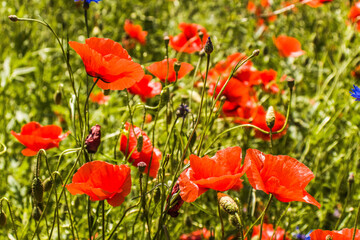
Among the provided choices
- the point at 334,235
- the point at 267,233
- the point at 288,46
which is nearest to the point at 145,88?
the point at 267,233

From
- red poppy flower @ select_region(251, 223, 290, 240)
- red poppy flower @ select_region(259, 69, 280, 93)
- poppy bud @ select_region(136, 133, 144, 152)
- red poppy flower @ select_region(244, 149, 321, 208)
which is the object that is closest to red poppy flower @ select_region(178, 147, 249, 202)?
red poppy flower @ select_region(244, 149, 321, 208)

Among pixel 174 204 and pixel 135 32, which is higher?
pixel 135 32

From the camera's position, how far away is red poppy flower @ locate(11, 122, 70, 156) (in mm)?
1044

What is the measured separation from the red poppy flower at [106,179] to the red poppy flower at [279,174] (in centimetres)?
24

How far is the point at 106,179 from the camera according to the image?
83cm

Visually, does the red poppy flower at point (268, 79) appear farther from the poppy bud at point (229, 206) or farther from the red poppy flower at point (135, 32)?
the poppy bud at point (229, 206)

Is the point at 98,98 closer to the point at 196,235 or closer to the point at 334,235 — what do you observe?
the point at 196,235

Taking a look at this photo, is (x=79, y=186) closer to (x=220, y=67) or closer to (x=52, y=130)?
(x=52, y=130)

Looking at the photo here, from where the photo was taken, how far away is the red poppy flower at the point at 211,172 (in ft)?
2.45

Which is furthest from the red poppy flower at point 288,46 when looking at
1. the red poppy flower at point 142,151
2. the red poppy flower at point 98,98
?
the red poppy flower at point 142,151

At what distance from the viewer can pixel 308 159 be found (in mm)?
1688

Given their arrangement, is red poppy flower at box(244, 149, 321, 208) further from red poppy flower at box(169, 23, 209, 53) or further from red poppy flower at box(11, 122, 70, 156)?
red poppy flower at box(169, 23, 209, 53)

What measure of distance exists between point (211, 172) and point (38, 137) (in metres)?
0.47

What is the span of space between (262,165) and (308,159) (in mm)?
939
